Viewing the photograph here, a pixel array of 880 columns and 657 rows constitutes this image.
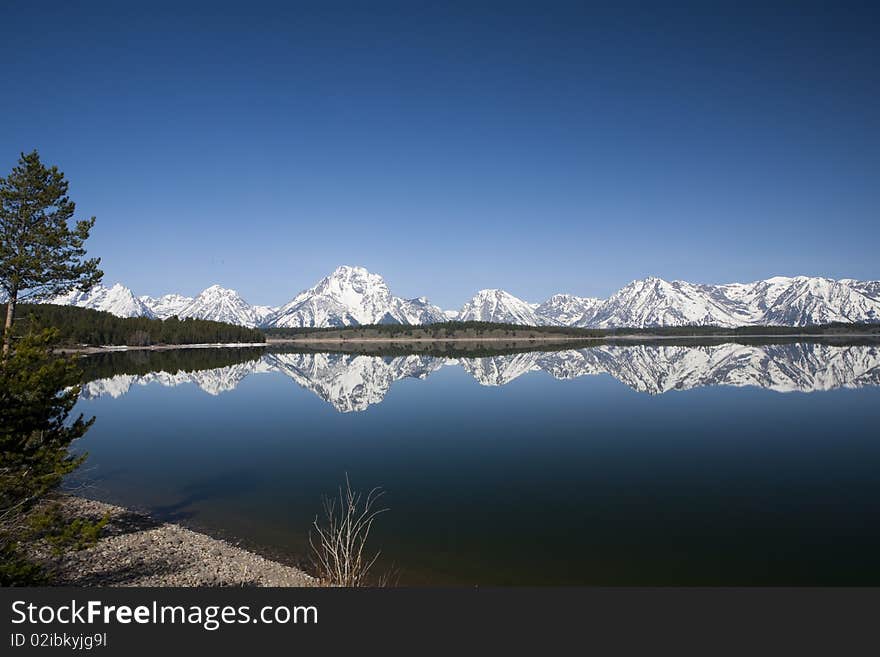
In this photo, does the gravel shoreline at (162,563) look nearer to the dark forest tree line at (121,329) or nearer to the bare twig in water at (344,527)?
the bare twig in water at (344,527)

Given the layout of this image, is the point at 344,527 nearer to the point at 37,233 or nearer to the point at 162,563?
the point at 162,563

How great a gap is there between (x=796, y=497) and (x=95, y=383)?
3033 inches

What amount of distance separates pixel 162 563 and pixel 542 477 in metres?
15.3

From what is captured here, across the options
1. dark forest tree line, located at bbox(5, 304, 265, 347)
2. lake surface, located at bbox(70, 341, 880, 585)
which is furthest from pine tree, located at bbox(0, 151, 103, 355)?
dark forest tree line, located at bbox(5, 304, 265, 347)

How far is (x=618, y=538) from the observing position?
50.4 ft

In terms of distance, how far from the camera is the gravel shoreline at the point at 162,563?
1183 cm

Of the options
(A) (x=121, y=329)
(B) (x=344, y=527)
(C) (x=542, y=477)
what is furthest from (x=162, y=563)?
(A) (x=121, y=329)

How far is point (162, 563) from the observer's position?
42.3 ft

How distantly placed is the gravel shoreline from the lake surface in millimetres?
1674

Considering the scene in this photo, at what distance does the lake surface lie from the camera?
1408 cm

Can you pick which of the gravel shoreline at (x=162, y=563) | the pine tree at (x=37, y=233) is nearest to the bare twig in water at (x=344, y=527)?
the gravel shoreline at (x=162, y=563)

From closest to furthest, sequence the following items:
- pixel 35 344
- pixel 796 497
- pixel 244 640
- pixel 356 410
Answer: pixel 244 640
pixel 35 344
pixel 796 497
pixel 356 410

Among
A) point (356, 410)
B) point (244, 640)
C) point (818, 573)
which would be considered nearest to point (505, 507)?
point (818, 573)

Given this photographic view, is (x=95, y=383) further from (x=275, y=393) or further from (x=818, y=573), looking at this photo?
(x=818, y=573)
